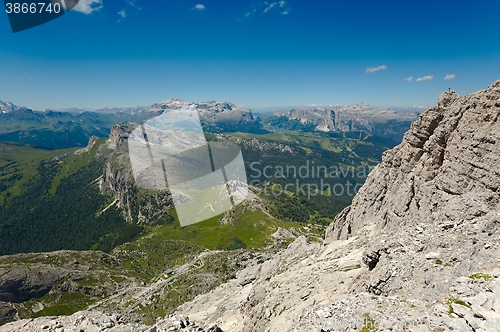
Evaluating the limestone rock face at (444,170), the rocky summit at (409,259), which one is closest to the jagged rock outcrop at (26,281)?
the rocky summit at (409,259)

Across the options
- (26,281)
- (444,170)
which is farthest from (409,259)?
(26,281)

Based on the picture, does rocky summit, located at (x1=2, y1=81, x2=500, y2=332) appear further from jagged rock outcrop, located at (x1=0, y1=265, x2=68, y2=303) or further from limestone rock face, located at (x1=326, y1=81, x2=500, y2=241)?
jagged rock outcrop, located at (x1=0, y1=265, x2=68, y2=303)

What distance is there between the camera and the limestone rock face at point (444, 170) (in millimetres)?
34250

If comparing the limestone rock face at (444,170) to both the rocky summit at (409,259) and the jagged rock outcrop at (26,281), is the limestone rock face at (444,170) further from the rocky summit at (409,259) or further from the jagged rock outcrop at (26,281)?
the jagged rock outcrop at (26,281)

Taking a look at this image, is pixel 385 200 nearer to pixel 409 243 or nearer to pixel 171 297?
pixel 409 243

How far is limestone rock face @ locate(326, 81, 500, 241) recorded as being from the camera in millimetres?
34250

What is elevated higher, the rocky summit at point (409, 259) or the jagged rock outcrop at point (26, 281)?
the rocky summit at point (409, 259)

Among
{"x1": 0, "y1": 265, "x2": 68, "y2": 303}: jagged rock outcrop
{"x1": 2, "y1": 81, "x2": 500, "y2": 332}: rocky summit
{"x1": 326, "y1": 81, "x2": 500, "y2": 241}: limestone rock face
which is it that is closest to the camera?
{"x1": 2, "y1": 81, "x2": 500, "y2": 332}: rocky summit

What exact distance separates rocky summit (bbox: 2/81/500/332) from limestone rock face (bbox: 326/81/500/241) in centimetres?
16

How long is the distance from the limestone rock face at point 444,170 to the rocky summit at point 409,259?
0.16 metres

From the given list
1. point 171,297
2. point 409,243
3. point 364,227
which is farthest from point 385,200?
point 171,297

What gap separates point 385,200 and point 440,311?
4145 cm

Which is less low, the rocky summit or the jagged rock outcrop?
the rocky summit

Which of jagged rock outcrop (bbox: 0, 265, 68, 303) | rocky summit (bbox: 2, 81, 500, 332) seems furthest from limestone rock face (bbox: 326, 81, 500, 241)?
jagged rock outcrop (bbox: 0, 265, 68, 303)
